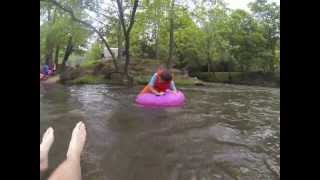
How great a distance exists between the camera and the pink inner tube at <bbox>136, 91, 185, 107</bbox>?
506 centimetres

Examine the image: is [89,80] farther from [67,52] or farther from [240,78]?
[240,78]

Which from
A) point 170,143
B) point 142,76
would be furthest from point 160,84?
point 142,76

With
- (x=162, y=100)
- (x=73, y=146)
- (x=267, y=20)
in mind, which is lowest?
(x=73, y=146)

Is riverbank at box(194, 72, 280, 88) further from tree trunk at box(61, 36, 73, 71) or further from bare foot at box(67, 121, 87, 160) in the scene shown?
bare foot at box(67, 121, 87, 160)

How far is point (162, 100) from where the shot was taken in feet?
16.6

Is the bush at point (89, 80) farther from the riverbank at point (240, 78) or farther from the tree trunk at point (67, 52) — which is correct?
the riverbank at point (240, 78)

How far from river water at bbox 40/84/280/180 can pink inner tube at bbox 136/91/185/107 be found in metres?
0.12

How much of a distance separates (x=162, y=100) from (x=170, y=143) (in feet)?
5.62

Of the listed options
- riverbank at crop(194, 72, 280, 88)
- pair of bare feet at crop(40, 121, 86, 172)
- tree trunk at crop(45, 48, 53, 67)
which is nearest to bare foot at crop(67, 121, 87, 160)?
pair of bare feet at crop(40, 121, 86, 172)

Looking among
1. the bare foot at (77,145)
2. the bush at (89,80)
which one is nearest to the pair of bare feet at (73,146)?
the bare foot at (77,145)

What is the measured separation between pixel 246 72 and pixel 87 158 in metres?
11.5

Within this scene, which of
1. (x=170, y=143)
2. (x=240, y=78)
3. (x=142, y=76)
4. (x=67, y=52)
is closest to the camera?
(x=170, y=143)
